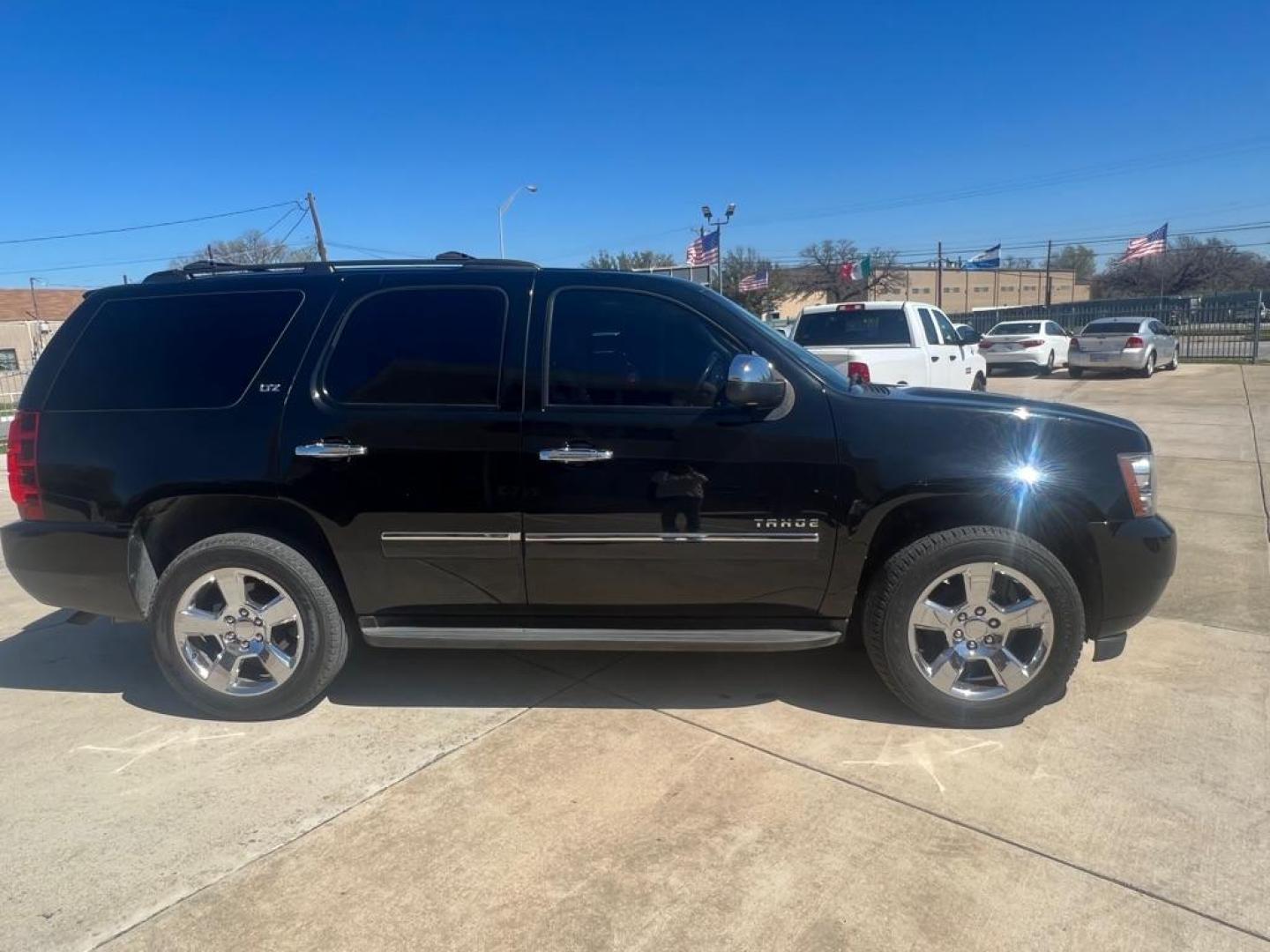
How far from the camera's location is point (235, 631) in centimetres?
370

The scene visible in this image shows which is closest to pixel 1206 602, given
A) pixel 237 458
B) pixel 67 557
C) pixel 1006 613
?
pixel 1006 613

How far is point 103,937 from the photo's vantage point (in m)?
2.42

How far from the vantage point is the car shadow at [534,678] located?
3.85 metres

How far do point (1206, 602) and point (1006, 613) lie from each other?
230 centimetres

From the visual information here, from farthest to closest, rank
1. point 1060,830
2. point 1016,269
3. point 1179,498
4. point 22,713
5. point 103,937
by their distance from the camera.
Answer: point 1016,269 → point 1179,498 → point 22,713 → point 1060,830 → point 103,937

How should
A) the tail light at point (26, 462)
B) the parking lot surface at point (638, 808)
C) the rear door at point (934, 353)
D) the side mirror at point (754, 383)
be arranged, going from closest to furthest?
the parking lot surface at point (638, 808)
the side mirror at point (754, 383)
the tail light at point (26, 462)
the rear door at point (934, 353)

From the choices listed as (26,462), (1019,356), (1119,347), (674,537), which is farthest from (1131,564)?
(1019,356)

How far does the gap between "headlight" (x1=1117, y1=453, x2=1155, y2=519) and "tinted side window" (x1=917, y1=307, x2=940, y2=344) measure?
25.7 ft

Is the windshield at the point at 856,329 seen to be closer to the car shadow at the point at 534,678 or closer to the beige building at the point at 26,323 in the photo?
the car shadow at the point at 534,678

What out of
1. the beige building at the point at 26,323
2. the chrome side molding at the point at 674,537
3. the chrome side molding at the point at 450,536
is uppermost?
the beige building at the point at 26,323

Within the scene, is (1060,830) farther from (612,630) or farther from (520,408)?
(520,408)

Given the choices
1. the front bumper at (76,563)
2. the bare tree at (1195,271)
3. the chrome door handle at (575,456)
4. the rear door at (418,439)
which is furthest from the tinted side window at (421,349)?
the bare tree at (1195,271)

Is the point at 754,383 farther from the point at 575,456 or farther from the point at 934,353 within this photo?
the point at 934,353

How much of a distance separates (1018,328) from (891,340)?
16.0 metres
